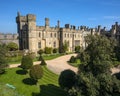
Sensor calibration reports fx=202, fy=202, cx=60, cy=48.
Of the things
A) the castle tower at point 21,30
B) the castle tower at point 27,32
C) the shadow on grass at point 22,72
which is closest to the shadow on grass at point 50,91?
the shadow on grass at point 22,72

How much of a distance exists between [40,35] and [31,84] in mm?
25977

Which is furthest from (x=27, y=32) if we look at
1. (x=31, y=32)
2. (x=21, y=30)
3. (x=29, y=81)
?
(x=29, y=81)

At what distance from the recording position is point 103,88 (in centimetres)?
1758

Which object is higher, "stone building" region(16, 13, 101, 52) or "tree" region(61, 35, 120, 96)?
"stone building" region(16, 13, 101, 52)

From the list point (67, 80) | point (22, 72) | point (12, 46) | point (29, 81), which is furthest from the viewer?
point (12, 46)

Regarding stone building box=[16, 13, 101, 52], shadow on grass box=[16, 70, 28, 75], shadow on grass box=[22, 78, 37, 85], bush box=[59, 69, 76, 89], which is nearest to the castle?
stone building box=[16, 13, 101, 52]

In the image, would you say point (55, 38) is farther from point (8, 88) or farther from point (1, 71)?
point (8, 88)

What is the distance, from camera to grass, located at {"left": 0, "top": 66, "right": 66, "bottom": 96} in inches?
925

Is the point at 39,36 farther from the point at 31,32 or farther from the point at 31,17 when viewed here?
the point at 31,17

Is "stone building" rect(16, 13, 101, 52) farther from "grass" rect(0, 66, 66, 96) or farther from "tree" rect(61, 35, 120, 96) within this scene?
"tree" rect(61, 35, 120, 96)

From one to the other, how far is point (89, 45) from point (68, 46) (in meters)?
40.1

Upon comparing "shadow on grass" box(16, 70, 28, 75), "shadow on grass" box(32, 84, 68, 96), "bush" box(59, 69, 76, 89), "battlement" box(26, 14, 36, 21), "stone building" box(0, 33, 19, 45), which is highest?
"battlement" box(26, 14, 36, 21)

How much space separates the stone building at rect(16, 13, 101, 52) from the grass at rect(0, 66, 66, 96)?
17.5m

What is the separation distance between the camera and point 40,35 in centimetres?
5072
